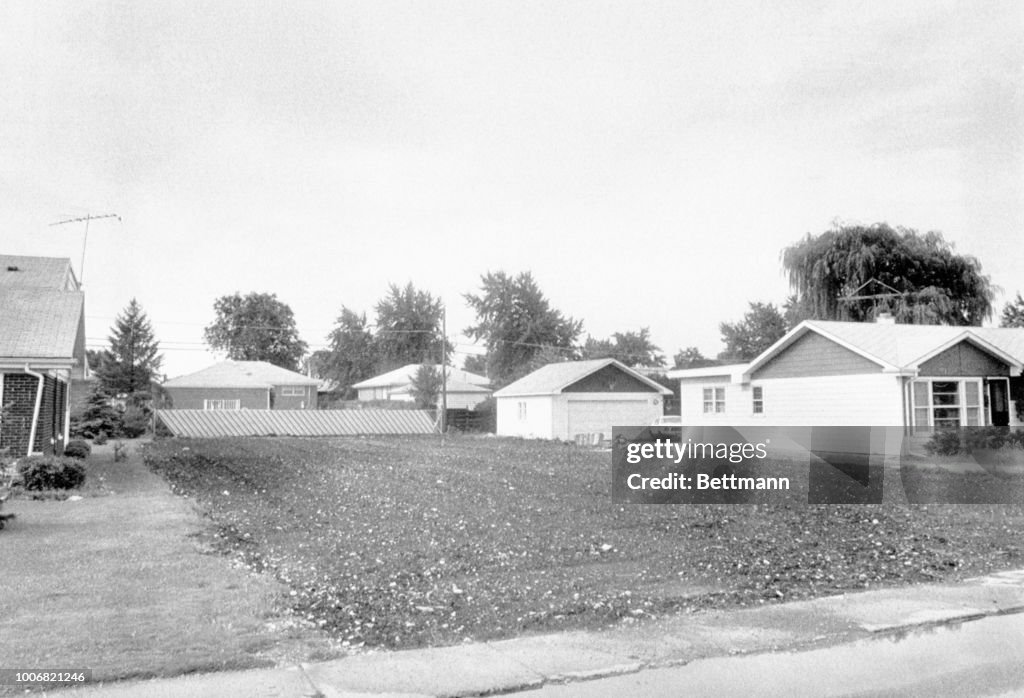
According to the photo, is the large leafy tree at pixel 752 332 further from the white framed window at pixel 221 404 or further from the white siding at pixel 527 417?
the white framed window at pixel 221 404

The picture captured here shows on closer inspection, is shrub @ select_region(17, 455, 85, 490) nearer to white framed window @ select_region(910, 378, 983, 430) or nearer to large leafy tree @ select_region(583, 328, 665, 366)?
white framed window @ select_region(910, 378, 983, 430)

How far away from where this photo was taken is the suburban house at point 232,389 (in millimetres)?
50281

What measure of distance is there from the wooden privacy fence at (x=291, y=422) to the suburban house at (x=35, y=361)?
17586mm

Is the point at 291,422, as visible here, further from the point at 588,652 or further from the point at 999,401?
the point at 588,652

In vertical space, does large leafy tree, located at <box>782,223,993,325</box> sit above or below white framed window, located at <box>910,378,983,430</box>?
above

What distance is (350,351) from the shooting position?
71938 millimetres

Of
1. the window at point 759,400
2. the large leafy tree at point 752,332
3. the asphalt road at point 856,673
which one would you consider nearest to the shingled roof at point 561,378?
the window at point 759,400

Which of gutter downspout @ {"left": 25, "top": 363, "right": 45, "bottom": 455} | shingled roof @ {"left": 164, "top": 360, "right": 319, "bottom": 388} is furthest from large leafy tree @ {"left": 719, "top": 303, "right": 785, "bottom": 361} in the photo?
gutter downspout @ {"left": 25, "top": 363, "right": 45, "bottom": 455}

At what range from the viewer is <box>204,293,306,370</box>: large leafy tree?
67.3m

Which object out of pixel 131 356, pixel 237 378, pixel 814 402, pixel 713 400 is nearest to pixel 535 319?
pixel 237 378

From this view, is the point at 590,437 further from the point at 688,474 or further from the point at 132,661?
the point at 132,661

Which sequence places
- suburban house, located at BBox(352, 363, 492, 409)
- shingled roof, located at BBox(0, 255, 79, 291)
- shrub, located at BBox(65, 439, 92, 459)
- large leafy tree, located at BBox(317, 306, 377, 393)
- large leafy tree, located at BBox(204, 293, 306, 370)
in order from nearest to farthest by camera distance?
1. shrub, located at BBox(65, 439, 92, 459)
2. shingled roof, located at BBox(0, 255, 79, 291)
3. suburban house, located at BBox(352, 363, 492, 409)
4. large leafy tree, located at BBox(204, 293, 306, 370)
5. large leafy tree, located at BBox(317, 306, 377, 393)

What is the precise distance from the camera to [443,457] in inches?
922

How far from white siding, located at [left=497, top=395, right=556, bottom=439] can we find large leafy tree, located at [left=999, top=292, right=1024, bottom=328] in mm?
21029
